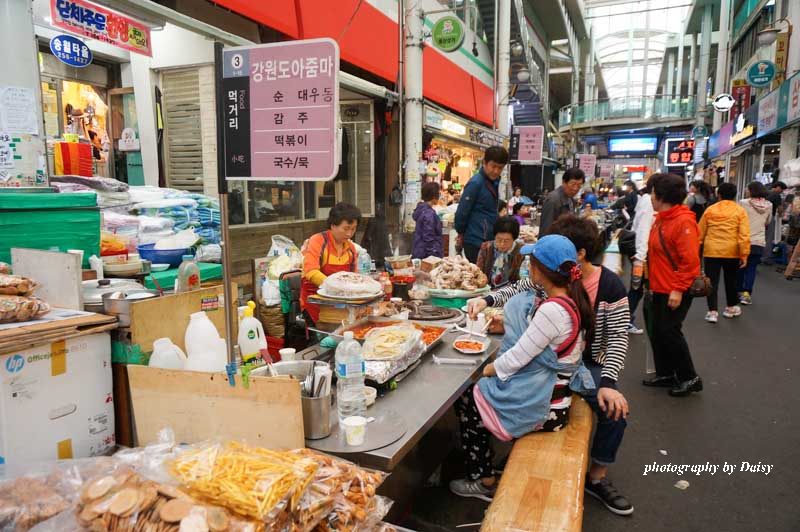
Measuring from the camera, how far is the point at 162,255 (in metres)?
4.38

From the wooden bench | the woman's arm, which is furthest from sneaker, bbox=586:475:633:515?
the woman's arm

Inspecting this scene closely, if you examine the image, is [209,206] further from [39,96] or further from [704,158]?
[704,158]

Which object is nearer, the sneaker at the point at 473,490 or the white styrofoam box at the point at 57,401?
the white styrofoam box at the point at 57,401

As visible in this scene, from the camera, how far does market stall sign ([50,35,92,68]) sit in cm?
530

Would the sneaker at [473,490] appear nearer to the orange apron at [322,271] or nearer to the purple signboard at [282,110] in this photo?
the orange apron at [322,271]

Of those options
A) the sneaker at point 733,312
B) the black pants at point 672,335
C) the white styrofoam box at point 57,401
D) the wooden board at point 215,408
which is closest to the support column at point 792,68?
the sneaker at point 733,312

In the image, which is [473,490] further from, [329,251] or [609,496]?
[329,251]

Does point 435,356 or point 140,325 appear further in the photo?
point 435,356

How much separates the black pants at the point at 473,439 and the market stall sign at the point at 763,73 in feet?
53.3

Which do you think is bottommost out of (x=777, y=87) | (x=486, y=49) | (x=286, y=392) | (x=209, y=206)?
(x=286, y=392)

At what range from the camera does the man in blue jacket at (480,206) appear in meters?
6.23

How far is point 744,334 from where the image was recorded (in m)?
7.61

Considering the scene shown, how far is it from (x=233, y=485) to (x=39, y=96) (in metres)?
3.95

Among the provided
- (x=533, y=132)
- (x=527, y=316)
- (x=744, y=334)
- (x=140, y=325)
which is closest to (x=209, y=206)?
(x=140, y=325)
